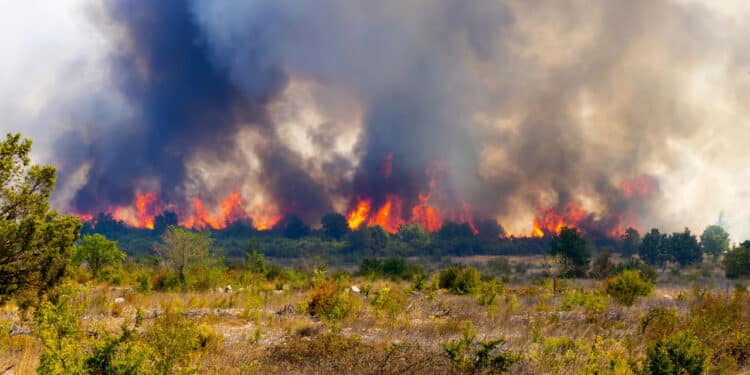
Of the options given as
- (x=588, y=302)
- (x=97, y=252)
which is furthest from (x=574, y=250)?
(x=97, y=252)

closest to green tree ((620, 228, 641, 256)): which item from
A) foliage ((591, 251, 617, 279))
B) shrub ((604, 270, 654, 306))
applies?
foliage ((591, 251, 617, 279))

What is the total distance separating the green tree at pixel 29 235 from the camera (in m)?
12.1

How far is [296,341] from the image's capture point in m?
16.0

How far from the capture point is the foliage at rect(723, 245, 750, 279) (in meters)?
59.4

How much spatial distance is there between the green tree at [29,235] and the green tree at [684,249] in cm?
10952

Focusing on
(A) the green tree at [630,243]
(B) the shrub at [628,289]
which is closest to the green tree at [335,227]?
(A) the green tree at [630,243]

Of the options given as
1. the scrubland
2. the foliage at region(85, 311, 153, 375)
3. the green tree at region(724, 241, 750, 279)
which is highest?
the green tree at region(724, 241, 750, 279)

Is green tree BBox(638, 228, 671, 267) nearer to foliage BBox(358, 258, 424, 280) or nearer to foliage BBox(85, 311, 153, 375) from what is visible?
foliage BBox(358, 258, 424, 280)

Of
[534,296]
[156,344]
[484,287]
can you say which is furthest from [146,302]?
[534,296]

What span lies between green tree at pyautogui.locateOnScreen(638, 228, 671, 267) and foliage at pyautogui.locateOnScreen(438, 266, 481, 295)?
7739 centimetres

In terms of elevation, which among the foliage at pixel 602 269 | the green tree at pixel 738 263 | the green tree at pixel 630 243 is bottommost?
the foliage at pixel 602 269

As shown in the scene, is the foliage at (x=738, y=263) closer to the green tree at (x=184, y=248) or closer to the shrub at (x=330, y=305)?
the shrub at (x=330, y=305)

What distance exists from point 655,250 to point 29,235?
11200cm

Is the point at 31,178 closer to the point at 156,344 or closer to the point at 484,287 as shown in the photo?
the point at 156,344
